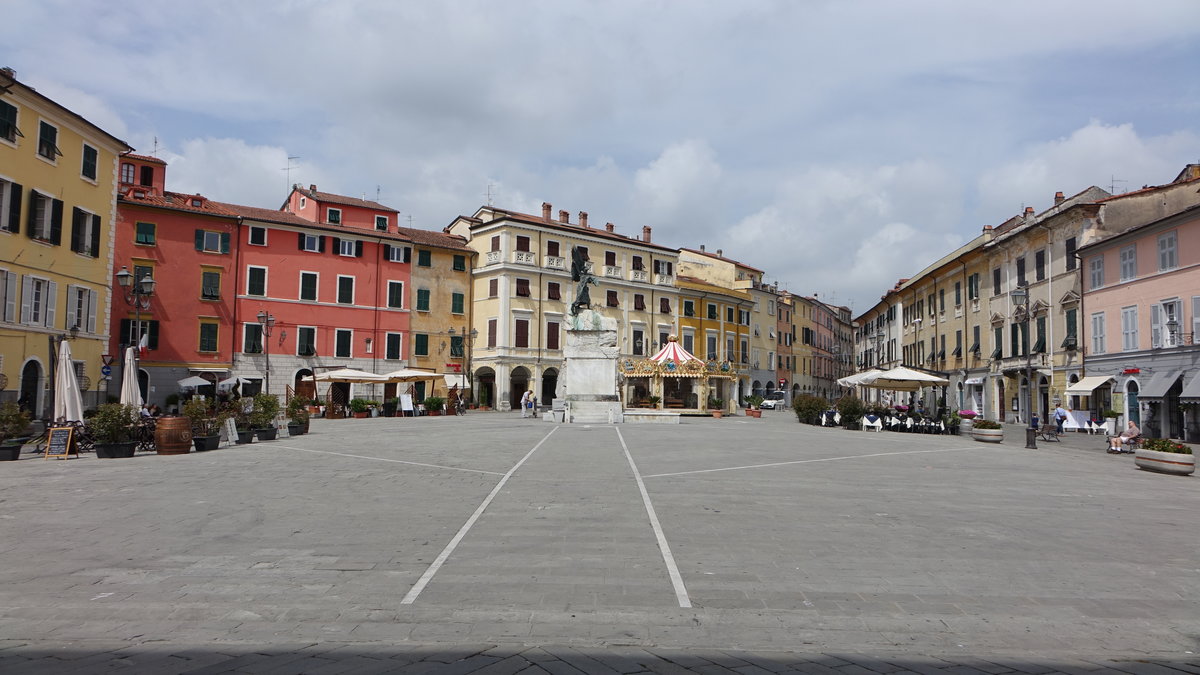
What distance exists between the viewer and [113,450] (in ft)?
56.3

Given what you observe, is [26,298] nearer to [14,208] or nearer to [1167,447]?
[14,208]

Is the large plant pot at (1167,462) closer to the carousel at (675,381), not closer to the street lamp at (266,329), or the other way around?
the carousel at (675,381)

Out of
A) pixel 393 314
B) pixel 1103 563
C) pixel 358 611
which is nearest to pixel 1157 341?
pixel 1103 563

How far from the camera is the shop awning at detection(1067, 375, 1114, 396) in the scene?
115ft

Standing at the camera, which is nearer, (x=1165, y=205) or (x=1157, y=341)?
(x=1157, y=341)

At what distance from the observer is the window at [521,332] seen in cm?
5703

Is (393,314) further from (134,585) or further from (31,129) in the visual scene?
(134,585)

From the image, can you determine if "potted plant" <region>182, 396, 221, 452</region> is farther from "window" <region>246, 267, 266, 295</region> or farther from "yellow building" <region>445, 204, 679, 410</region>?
"yellow building" <region>445, 204, 679, 410</region>

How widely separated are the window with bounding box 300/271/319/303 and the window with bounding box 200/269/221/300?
4.85 metres

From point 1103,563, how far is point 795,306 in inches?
3339

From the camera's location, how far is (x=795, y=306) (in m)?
90.6

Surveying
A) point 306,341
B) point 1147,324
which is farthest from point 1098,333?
point 306,341

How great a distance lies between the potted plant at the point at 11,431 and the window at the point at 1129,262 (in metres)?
39.3

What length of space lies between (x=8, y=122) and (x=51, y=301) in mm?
6582
